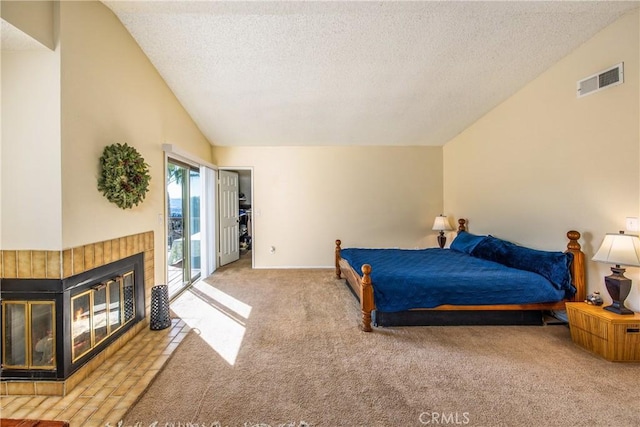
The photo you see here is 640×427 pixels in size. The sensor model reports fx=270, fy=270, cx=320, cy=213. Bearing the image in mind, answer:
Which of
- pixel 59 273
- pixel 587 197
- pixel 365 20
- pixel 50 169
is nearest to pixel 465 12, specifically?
pixel 365 20

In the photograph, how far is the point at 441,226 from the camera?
4.85 meters

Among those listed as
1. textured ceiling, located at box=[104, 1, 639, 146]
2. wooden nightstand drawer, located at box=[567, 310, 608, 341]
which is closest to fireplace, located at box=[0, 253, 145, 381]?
textured ceiling, located at box=[104, 1, 639, 146]

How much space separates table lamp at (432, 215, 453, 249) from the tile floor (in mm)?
4367

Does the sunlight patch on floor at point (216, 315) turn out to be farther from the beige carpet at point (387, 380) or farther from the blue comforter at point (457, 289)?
the blue comforter at point (457, 289)

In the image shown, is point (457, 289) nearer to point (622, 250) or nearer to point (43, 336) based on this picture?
point (622, 250)

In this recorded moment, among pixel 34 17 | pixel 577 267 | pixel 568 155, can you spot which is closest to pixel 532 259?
pixel 577 267

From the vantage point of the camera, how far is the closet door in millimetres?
5250

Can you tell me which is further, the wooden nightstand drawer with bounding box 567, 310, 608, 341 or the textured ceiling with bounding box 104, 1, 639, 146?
the textured ceiling with bounding box 104, 1, 639, 146

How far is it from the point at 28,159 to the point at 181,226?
2.54 metres

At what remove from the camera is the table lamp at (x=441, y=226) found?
4.84 meters

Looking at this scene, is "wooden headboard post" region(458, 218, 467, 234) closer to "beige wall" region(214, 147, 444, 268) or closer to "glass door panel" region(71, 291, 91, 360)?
"beige wall" region(214, 147, 444, 268)

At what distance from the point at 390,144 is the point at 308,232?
230 cm

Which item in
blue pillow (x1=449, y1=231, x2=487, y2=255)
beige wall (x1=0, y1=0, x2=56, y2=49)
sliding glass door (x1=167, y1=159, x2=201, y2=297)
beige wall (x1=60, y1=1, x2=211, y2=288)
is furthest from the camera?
sliding glass door (x1=167, y1=159, x2=201, y2=297)

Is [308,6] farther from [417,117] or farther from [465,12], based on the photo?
[417,117]
